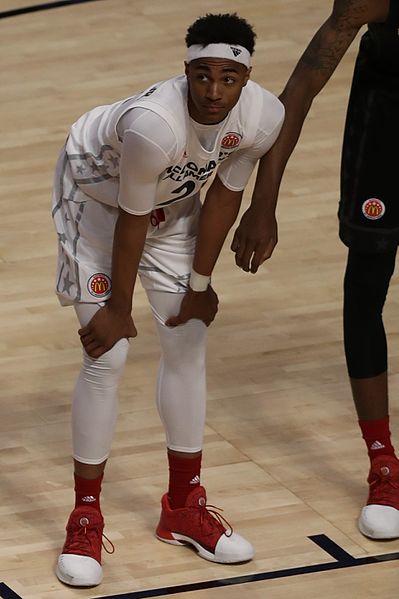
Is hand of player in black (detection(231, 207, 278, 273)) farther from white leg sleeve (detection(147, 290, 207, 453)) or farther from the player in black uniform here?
white leg sleeve (detection(147, 290, 207, 453))

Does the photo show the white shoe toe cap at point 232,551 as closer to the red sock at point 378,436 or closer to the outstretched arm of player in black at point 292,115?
the red sock at point 378,436

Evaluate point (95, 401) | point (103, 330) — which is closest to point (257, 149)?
point (103, 330)

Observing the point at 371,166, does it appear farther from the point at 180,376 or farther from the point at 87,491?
the point at 87,491

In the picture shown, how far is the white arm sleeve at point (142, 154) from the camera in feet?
11.1

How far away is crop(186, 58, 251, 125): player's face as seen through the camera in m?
3.41

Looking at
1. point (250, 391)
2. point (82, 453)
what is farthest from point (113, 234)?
point (250, 391)

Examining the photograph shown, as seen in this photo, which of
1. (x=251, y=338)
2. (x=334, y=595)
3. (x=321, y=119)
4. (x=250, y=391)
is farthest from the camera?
(x=321, y=119)

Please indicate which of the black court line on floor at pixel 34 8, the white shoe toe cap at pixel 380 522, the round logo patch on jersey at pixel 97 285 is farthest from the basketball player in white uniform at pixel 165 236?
the black court line on floor at pixel 34 8

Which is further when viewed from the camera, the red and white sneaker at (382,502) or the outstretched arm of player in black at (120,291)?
the red and white sneaker at (382,502)

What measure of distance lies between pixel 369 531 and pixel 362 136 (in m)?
0.99

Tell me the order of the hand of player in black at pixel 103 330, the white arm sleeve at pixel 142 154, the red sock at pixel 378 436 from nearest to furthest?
the white arm sleeve at pixel 142 154
the hand of player in black at pixel 103 330
the red sock at pixel 378 436

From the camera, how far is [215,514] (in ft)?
13.4

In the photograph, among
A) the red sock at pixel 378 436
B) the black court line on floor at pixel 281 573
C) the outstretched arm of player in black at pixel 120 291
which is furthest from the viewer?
the red sock at pixel 378 436

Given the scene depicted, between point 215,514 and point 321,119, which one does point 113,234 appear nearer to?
point 215,514
